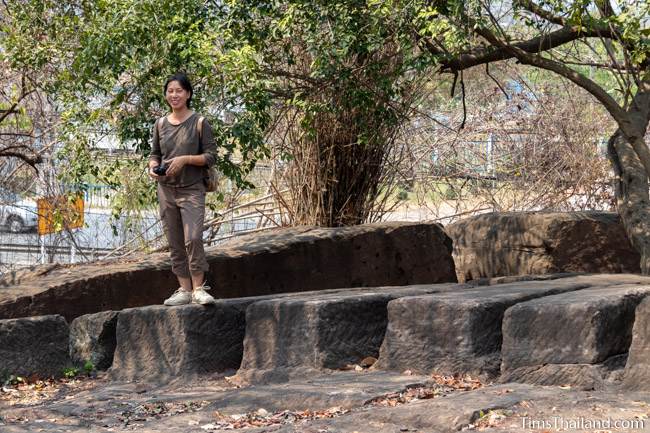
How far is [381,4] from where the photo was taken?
292 inches

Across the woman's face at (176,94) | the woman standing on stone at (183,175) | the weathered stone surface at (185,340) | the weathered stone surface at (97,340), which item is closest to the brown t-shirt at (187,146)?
the woman standing on stone at (183,175)

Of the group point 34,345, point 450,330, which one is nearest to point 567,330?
point 450,330

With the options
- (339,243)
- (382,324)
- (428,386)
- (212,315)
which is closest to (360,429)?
(428,386)

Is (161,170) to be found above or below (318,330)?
above

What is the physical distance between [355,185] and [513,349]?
541cm

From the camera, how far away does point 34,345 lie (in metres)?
7.52

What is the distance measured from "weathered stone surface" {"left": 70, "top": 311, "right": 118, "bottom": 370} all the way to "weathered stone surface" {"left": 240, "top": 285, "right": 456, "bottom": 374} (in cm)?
135

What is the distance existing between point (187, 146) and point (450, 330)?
2156 mm

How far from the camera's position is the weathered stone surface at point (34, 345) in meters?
7.45

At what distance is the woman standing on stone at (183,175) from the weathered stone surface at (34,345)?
4.19 feet

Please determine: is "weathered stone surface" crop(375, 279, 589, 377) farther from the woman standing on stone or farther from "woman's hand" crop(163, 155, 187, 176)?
"woman's hand" crop(163, 155, 187, 176)

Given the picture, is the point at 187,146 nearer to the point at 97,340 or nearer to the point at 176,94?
the point at 176,94

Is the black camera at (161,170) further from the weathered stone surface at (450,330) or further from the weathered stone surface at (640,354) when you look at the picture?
the weathered stone surface at (640,354)

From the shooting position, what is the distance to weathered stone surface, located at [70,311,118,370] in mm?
7676
